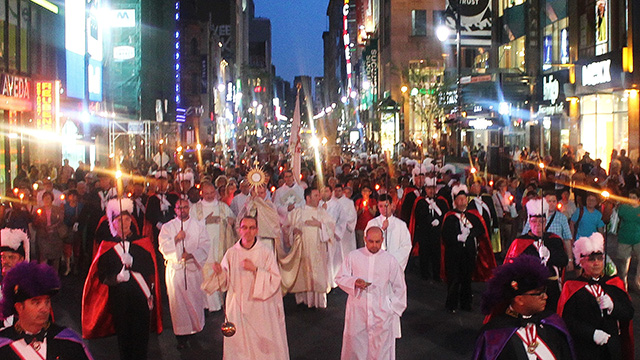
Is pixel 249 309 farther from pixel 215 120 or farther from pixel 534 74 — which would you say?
pixel 215 120

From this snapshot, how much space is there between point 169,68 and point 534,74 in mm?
38819

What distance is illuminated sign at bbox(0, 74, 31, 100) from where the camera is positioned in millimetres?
24938

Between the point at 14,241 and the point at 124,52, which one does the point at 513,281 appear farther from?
the point at 124,52

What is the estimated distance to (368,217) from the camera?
15734 mm

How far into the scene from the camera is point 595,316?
6395mm

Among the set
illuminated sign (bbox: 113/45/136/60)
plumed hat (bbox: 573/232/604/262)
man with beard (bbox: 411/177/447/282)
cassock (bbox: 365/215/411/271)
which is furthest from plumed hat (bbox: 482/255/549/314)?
illuminated sign (bbox: 113/45/136/60)

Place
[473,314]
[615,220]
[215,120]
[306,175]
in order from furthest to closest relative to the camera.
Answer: [215,120]
[306,175]
[615,220]
[473,314]

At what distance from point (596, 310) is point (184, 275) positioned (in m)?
4.91

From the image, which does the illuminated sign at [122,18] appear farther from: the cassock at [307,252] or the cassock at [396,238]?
the cassock at [396,238]

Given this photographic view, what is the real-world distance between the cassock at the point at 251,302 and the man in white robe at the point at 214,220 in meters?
4.34

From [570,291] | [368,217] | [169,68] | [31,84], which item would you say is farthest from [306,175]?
[169,68]

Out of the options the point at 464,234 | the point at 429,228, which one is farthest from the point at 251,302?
the point at 429,228

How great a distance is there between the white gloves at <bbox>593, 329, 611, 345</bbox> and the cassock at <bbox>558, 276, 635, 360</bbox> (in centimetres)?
6

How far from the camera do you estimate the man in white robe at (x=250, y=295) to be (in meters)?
7.70
